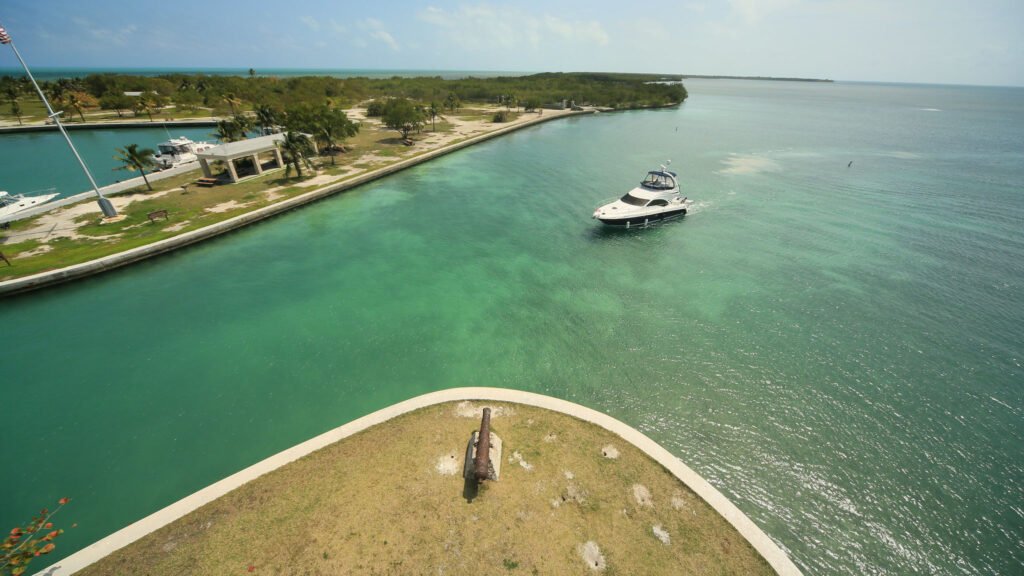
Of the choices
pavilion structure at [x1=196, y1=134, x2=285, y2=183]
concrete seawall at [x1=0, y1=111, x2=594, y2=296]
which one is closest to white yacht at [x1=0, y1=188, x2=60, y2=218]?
pavilion structure at [x1=196, y1=134, x2=285, y2=183]

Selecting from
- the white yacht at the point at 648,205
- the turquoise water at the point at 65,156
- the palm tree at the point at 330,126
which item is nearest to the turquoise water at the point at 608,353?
the white yacht at the point at 648,205

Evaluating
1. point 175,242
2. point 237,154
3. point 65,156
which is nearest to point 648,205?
point 175,242

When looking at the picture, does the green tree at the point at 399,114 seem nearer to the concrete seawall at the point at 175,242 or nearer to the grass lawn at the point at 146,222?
the concrete seawall at the point at 175,242

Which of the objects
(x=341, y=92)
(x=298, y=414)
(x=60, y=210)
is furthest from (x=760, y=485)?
(x=341, y=92)

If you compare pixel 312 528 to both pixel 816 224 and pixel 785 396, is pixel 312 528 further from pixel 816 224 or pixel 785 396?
pixel 816 224

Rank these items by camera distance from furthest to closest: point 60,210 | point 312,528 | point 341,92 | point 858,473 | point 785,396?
point 341,92
point 60,210
point 785,396
point 858,473
point 312,528

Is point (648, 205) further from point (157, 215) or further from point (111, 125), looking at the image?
point (111, 125)
